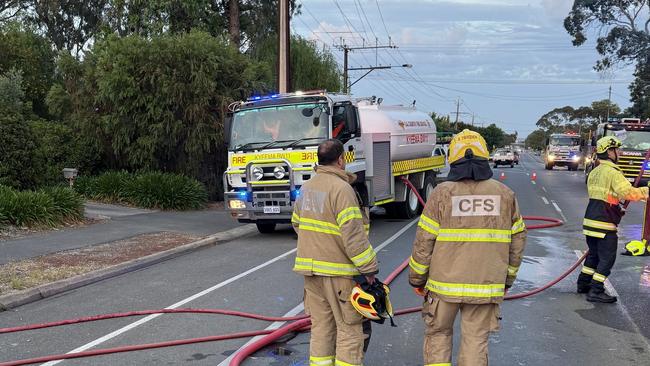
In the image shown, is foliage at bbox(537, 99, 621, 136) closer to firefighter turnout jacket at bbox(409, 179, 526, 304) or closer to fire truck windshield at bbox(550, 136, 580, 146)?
fire truck windshield at bbox(550, 136, 580, 146)

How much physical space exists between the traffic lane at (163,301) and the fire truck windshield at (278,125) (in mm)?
2190

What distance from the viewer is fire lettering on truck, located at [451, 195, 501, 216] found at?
342 cm

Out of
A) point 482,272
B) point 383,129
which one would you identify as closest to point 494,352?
point 482,272

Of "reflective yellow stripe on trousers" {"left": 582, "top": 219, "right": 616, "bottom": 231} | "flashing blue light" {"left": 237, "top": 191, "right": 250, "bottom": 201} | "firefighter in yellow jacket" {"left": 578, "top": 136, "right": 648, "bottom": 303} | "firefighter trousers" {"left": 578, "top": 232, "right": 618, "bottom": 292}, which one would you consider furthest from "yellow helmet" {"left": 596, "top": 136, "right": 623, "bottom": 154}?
"flashing blue light" {"left": 237, "top": 191, "right": 250, "bottom": 201}

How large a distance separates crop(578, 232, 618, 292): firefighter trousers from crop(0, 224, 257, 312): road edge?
6.13 m

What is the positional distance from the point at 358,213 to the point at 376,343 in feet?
5.88

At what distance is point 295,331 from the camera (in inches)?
209

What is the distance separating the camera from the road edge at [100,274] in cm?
658

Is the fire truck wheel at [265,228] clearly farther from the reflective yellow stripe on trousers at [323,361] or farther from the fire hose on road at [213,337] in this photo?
the reflective yellow stripe on trousers at [323,361]

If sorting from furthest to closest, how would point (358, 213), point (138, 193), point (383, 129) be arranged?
point (138, 193)
point (383, 129)
point (358, 213)

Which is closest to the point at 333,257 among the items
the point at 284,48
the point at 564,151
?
the point at 284,48

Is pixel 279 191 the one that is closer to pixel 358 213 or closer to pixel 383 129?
pixel 383 129

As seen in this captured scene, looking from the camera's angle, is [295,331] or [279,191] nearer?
[295,331]

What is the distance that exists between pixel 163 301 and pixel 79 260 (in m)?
2.77
